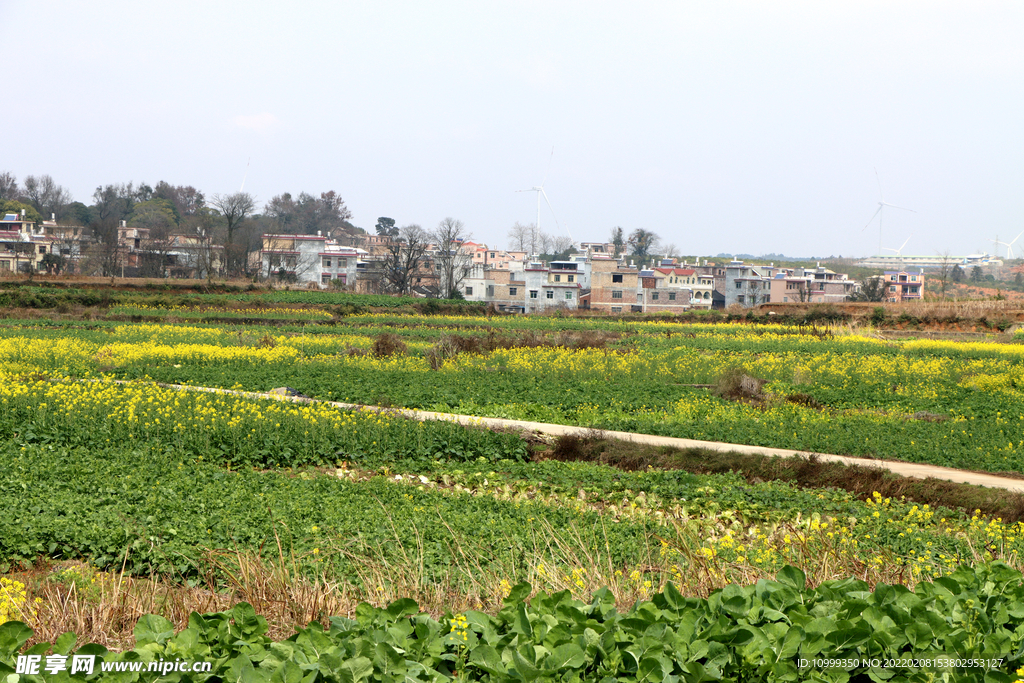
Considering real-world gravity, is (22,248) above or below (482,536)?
above

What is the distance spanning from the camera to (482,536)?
325 inches

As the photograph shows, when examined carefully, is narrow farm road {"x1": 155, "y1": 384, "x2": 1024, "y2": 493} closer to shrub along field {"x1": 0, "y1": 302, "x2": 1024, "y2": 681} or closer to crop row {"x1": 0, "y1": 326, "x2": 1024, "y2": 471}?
crop row {"x1": 0, "y1": 326, "x2": 1024, "y2": 471}

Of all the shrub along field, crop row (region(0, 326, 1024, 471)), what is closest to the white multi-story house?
crop row (region(0, 326, 1024, 471))

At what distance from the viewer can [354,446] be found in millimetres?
13469

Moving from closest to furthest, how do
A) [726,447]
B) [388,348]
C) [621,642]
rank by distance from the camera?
[621,642], [726,447], [388,348]

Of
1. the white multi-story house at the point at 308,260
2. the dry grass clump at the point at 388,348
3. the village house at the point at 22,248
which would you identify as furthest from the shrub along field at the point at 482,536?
the white multi-story house at the point at 308,260

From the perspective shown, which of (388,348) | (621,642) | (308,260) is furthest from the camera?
(308,260)

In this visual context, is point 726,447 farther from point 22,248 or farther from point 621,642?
point 22,248

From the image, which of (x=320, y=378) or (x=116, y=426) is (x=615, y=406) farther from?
(x=116, y=426)

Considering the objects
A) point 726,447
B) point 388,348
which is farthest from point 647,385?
point 388,348

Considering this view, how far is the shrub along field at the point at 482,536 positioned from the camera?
4.67m

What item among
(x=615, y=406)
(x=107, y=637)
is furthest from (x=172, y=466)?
(x=615, y=406)

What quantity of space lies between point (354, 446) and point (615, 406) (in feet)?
26.1

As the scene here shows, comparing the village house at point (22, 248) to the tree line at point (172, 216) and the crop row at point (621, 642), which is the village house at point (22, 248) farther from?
the crop row at point (621, 642)
